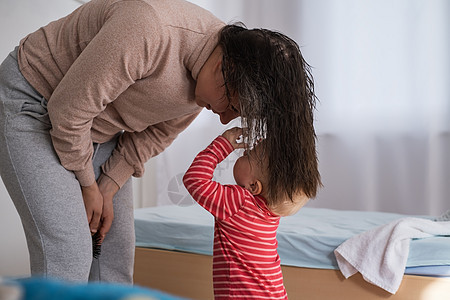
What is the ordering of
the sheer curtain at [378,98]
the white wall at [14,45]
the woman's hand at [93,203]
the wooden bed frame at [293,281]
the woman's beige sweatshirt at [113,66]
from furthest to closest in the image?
1. the sheer curtain at [378,98]
2. the white wall at [14,45]
3. the wooden bed frame at [293,281]
4. the woman's hand at [93,203]
5. the woman's beige sweatshirt at [113,66]

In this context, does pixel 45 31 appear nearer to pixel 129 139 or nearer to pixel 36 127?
pixel 36 127

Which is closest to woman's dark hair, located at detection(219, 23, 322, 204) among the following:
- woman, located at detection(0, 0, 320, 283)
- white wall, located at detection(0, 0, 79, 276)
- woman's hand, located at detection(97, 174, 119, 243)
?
woman, located at detection(0, 0, 320, 283)

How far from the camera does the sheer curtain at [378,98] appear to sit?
2.76 meters

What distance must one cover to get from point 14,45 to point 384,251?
174 centimetres

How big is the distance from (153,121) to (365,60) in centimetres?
209

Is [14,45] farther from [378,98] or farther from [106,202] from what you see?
[378,98]

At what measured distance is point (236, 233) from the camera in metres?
1.23

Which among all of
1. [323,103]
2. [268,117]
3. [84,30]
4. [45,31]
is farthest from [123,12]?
[323,103]

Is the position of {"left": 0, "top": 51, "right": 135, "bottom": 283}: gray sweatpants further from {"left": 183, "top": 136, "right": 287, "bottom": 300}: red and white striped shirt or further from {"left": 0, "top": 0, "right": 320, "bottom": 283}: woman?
{"left": 183, "top": 136, "right": 287, "bottom": 300}: red and white striped shirt

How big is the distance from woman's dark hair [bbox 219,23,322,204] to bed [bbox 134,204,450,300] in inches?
22.6

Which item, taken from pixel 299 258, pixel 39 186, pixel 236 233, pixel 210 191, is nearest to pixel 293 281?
pixel 299 258

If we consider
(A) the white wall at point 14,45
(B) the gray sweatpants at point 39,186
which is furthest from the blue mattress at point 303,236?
(B) the gray sweatpants at point 39,186

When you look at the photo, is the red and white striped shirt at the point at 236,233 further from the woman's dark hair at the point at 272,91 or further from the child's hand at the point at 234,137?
the woman's dark hair at the point at 272,91

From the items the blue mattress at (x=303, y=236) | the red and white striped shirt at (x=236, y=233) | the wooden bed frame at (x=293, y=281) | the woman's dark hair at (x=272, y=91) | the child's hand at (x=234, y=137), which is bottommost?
the wooden bed frame at (x=293, y=281)
